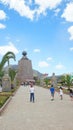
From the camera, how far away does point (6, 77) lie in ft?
141

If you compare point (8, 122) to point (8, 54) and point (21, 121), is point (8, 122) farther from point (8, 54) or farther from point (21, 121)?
point (8, 54)

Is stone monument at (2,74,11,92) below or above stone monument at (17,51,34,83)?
below

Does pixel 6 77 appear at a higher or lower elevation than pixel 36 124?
higher

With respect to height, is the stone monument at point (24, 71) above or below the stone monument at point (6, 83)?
above

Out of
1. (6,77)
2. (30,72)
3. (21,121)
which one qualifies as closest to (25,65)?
(30,72)

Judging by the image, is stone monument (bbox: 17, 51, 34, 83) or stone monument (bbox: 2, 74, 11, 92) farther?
stone monument (bbox: 17, 51, 34, 83)

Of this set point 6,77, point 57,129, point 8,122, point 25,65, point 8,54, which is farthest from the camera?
point 25,65

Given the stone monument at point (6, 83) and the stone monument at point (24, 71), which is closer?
the stone monument at point (6, 83)

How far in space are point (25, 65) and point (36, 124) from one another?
409 ft

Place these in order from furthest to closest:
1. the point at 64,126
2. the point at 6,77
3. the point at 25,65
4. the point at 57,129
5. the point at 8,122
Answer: the point at 25,65 < the point at 6,77 < the point at 8,122 < the point at 64,126 < the point at 57,129

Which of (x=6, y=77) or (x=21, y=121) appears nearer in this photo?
(x=21, y=121)

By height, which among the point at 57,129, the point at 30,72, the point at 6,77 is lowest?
the point at 57,129

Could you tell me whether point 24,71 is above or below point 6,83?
above

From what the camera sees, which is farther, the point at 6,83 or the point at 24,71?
the point at 24,71
